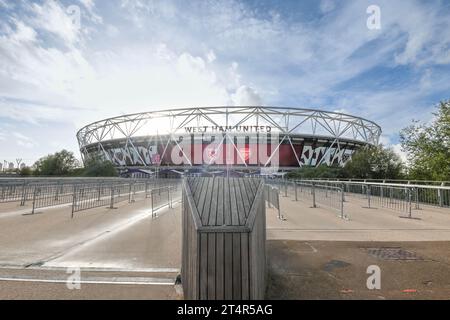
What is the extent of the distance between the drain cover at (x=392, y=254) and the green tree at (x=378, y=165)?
91.6 ft

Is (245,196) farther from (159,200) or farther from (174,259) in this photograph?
(159,200)

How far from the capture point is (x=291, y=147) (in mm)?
67000

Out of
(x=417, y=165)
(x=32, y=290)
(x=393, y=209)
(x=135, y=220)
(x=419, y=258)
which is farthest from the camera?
(x=417, y=165)

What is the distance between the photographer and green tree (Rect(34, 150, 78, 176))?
54.4m

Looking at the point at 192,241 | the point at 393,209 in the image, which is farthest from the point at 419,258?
the point at 393,209

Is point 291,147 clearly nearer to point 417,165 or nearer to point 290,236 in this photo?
point 417,165

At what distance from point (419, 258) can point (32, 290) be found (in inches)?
267

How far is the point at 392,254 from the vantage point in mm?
5258

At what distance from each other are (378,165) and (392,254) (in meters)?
29.4

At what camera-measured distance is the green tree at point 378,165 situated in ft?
96.4

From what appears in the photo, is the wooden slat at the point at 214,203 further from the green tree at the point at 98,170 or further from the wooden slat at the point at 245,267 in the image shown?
the green tree at the point at 98,170

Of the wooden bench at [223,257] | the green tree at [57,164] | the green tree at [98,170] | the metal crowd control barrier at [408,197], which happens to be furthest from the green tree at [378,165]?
the green tree at [57,164]

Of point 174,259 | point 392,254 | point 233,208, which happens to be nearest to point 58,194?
point 174,259
